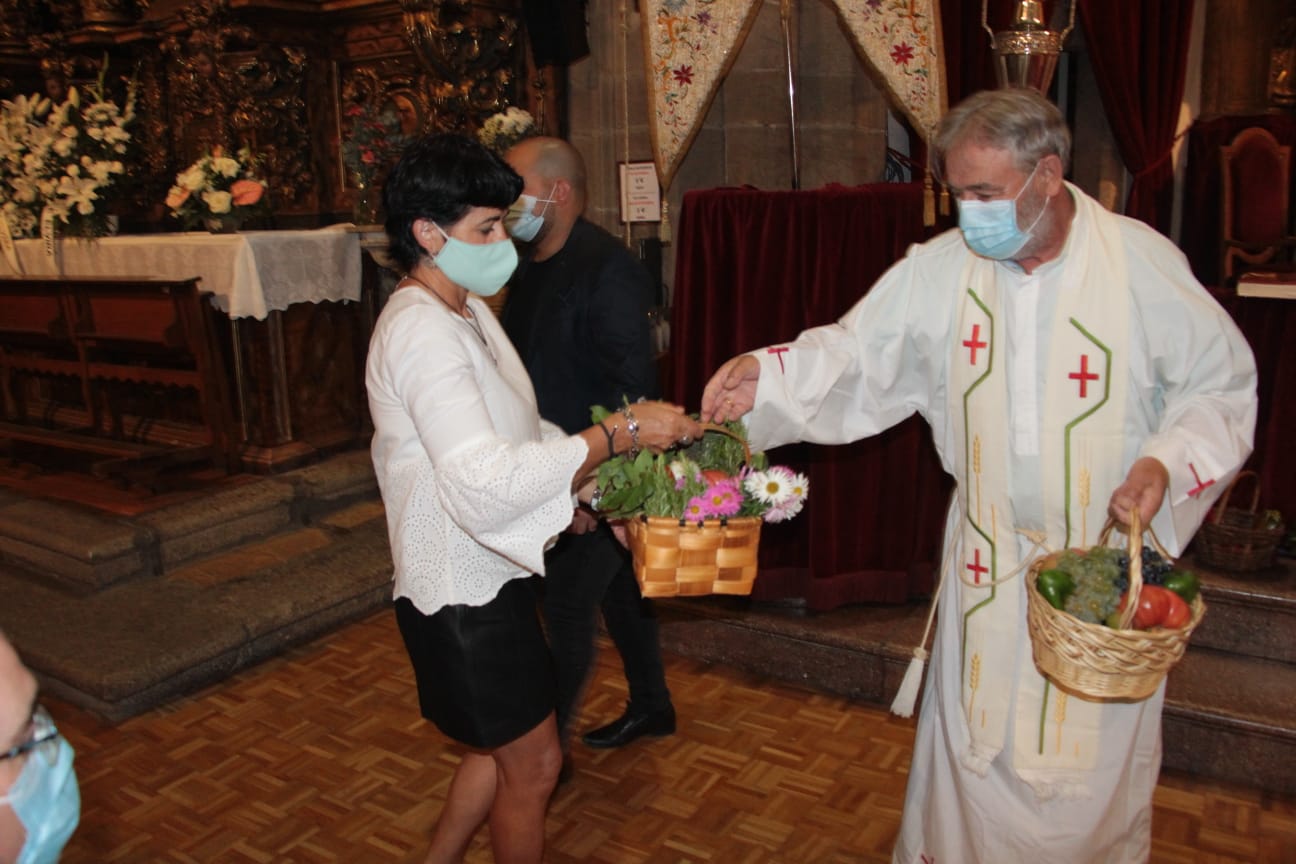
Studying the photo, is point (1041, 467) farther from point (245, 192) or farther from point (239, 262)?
point (245, 192)

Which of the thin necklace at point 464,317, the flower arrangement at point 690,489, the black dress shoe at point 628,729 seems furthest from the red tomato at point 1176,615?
the black dress shoe at point 628,729

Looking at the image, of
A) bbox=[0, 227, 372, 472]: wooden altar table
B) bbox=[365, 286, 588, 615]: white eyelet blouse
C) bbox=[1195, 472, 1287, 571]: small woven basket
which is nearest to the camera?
bbox=[365, 286, 588, 615]: white eyelet blouse

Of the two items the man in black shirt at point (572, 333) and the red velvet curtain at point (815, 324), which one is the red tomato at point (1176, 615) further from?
the red velvet curtain at point (815, 324)

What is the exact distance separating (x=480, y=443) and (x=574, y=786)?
1649mm

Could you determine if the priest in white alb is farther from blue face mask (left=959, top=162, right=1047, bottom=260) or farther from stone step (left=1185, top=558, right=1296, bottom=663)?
stone step (left=1185, top=558, right=1296, bottom=663)

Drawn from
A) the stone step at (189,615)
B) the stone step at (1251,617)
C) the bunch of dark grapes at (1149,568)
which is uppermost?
the bunch of dark grapes at (1149,568)

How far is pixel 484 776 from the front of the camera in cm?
226

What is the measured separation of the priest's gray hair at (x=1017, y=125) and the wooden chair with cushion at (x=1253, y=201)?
299 cm

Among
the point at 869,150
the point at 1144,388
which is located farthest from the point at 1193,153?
the point at 1144,388

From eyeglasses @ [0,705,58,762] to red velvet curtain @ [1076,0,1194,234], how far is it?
14.0 ft

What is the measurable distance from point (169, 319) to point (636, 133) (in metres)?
2.45

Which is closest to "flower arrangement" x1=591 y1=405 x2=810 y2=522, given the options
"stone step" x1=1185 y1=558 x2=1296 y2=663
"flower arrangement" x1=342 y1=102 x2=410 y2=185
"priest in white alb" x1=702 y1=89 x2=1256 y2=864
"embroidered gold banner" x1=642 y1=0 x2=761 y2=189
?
"priest in white alb" x1=702 y1=89 x2=1256 y2=864

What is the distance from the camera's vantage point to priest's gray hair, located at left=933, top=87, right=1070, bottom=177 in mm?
1924

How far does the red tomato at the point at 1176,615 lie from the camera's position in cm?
163
